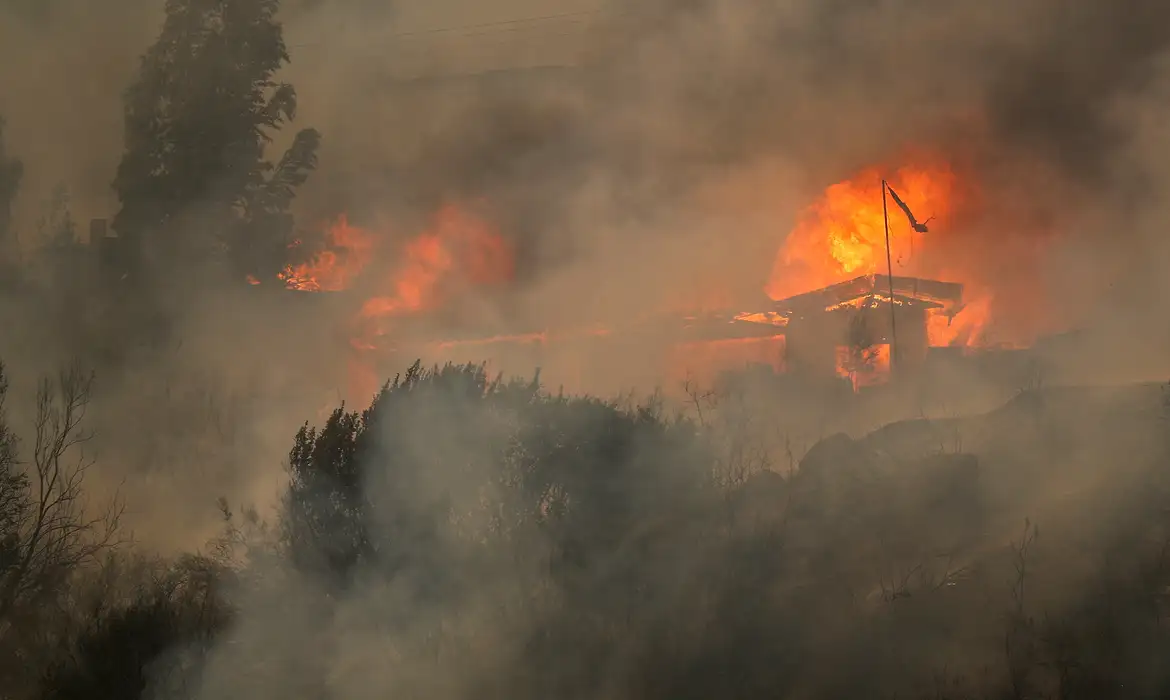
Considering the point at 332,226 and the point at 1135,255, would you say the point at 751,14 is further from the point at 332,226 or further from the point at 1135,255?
the point at 332,226

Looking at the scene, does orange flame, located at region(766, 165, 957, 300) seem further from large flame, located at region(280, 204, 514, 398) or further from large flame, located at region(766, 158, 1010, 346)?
large flame, located at region(280, 204, 514, 398)

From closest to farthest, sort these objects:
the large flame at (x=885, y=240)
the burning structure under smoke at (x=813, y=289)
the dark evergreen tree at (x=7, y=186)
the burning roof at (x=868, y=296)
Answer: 1. the burning structure under smoke at (x=813, y=289)
2. the large flame at (x=885, y=240)
3. the burning roof at (x=868, y=296)
4. the dark evergreen tree at (x=7, y=186)

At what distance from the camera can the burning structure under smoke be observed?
21.0m

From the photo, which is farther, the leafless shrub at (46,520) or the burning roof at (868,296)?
the burning roof at (868,296)

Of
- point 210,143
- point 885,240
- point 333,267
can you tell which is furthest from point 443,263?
point 885,240

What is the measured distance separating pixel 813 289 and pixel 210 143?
11335 mm

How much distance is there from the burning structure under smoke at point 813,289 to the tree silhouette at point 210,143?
1331 millimetres

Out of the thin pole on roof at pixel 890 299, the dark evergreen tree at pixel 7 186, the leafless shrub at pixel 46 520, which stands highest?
the dark evergreen tree at pixel 7 186

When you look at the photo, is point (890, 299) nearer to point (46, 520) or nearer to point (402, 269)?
point (402, 269)

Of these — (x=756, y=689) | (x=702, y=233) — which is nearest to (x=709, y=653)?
(x=756, y=689)

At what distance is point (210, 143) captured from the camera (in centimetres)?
2284

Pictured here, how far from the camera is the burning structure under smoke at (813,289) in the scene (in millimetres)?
21000

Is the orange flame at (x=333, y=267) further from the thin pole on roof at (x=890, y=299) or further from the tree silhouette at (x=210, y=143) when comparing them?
the thin pole on roof at (x=890, y=299)

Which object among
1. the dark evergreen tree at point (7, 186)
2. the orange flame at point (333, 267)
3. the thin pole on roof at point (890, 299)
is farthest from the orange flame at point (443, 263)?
the dark evergreen tree at point (7, 186)
